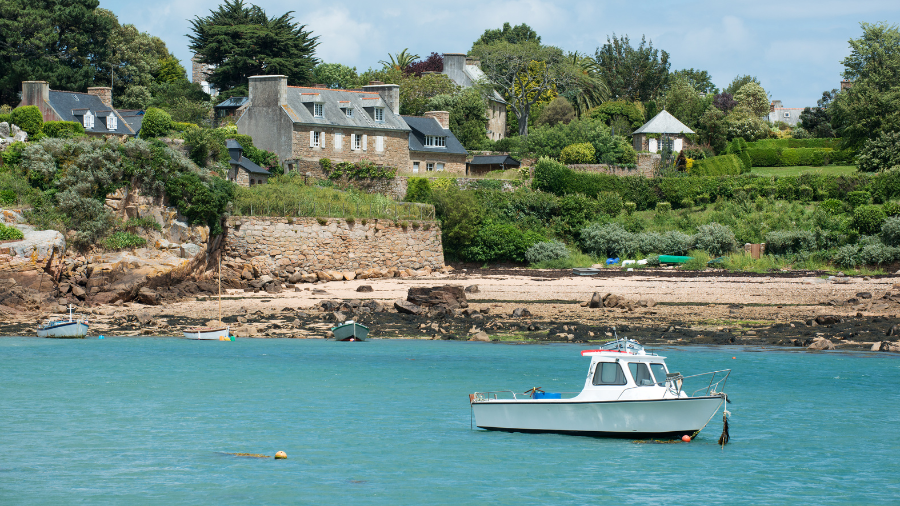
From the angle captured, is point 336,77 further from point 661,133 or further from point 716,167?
point 716,167

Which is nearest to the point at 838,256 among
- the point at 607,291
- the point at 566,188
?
the point at 607,291

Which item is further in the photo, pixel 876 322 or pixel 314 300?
pixel 314 300

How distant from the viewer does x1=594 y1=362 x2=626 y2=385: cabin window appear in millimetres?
16781

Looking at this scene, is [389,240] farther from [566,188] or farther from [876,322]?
[876,322]

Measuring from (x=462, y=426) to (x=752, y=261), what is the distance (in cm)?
2969

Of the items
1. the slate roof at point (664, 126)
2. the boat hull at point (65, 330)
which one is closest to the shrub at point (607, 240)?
the slate roof at point (664, 126)

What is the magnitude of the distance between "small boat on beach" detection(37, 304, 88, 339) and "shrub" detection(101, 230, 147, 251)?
7054 millimetres

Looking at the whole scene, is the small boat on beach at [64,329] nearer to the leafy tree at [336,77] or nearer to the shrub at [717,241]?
the shrub at [717,241]

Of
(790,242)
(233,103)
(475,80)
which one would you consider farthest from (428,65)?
(790,242)

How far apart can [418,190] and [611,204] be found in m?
11.8

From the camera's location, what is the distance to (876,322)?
3120 cm

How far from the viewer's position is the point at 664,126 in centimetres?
6569

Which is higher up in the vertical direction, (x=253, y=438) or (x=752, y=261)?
(x=752, y=261)

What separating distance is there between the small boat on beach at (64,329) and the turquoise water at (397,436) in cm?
243
